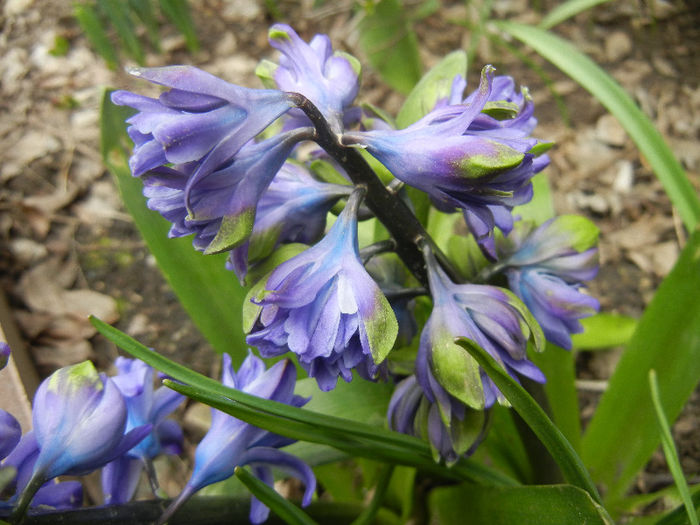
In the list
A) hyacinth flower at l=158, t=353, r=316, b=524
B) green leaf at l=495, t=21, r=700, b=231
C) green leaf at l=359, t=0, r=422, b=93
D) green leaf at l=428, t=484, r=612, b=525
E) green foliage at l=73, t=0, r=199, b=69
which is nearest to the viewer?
green leaf at l=428, t=484, r=612, b=525

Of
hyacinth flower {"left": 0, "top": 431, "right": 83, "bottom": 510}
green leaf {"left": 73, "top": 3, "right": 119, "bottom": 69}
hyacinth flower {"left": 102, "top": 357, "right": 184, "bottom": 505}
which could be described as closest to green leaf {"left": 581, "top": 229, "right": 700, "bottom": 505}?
hyacinth flower {"left": 102, "top": 357, "right": 184, "bottom": 505}

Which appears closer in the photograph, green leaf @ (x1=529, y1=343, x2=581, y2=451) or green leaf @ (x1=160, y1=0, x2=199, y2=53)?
green leaf @ (x1=529, y1=343, x2=581, y2=451)

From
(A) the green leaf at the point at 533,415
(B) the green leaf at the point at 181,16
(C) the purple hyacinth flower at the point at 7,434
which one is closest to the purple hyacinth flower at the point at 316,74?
(A) the green leaf at the point at 533,415

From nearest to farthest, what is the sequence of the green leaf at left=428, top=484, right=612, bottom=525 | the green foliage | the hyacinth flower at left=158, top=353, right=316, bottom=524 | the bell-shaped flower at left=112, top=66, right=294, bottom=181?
the bell-shaped flower at left=112, top=66, right=294, bottom=181, the green leaf at left=428, top=484, right=612, bottom=525, the hyacinth flower at left=158, top=353, right=316, bottom=524, the green foliage

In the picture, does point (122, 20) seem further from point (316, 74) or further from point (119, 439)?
point (119, 439)

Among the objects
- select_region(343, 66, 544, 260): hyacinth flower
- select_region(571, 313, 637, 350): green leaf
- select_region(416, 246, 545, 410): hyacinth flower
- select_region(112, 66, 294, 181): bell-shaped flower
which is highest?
select_region(112, 66, 294, 181): bell-shaped flower

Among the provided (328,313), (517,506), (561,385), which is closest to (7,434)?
(328,313)

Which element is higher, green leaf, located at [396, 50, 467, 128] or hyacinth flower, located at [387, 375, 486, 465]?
green leaf, located at [396, 50, 467, 128]

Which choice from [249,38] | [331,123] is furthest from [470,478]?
[249,38]

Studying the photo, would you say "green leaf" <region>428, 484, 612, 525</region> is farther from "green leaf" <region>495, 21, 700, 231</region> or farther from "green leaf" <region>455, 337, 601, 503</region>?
"green leaf" <region>495, 21, 700, 231</region>
